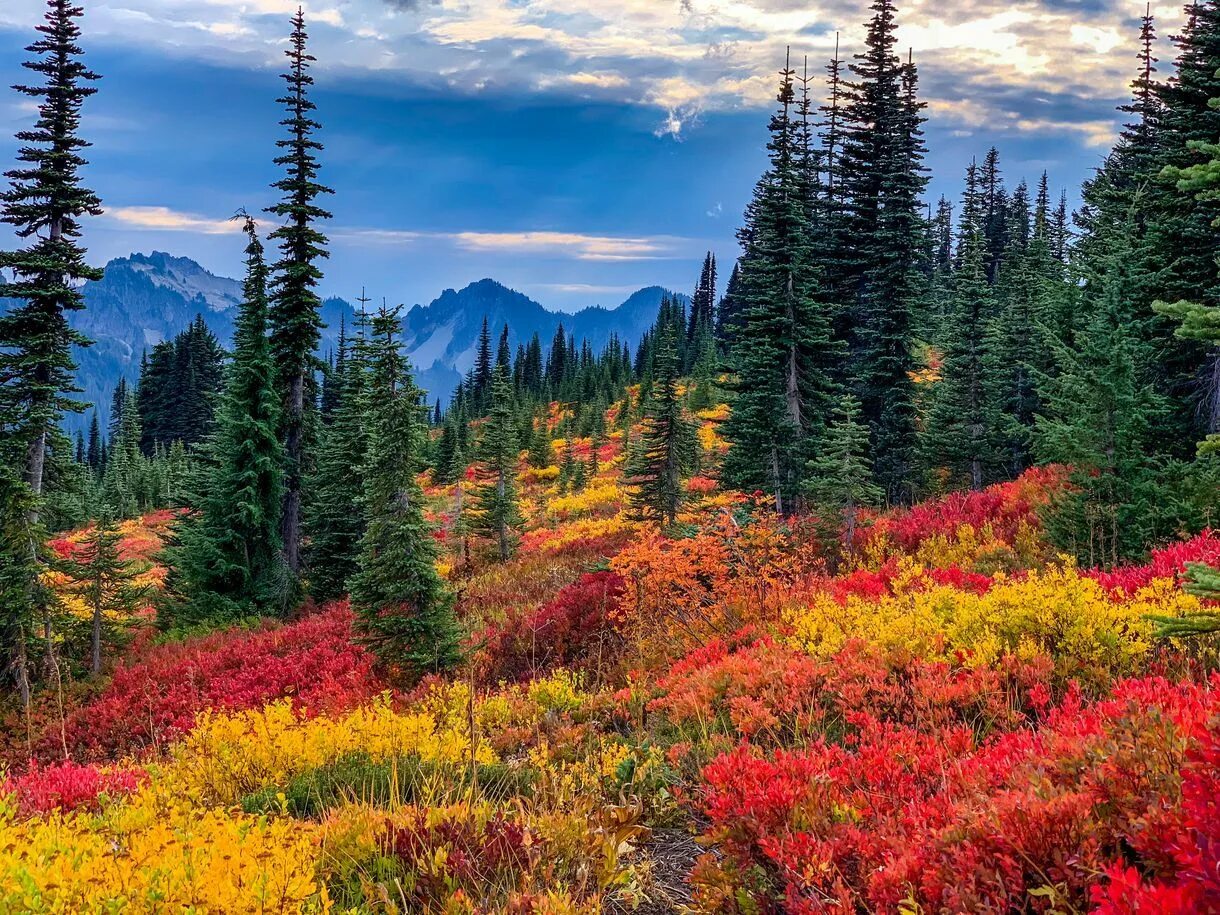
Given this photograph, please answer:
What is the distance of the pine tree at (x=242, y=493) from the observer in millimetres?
22156

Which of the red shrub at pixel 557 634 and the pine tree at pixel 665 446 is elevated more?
the pine tree at pixel 665 446

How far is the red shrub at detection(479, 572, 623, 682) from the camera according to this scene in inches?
509

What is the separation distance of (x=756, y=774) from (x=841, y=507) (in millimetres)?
12497

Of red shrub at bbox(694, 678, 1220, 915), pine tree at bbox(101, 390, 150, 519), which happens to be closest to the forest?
red shrub at bbox(694, 678, 1220, 915)

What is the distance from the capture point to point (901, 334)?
25328 mm

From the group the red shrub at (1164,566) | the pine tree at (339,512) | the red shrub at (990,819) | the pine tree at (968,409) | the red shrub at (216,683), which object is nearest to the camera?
the red shrub at (990,819)

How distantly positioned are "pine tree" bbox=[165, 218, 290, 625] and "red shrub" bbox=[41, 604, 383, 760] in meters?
4.49

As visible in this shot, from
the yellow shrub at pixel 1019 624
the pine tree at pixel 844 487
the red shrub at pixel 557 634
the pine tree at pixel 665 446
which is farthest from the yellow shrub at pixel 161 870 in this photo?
the pine tree at pixel 665 446

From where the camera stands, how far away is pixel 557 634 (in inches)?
550

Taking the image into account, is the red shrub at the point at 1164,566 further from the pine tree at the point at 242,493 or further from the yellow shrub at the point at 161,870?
the pine tree at the point at 242,493

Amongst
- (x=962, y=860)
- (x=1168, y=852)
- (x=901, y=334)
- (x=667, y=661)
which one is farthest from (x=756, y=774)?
(x=901, y=334)

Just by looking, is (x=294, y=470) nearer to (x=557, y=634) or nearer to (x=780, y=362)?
(x=557, y=634)

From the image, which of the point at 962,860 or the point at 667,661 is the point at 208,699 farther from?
the point at 962,860

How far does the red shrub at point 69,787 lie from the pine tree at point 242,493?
17047mm
